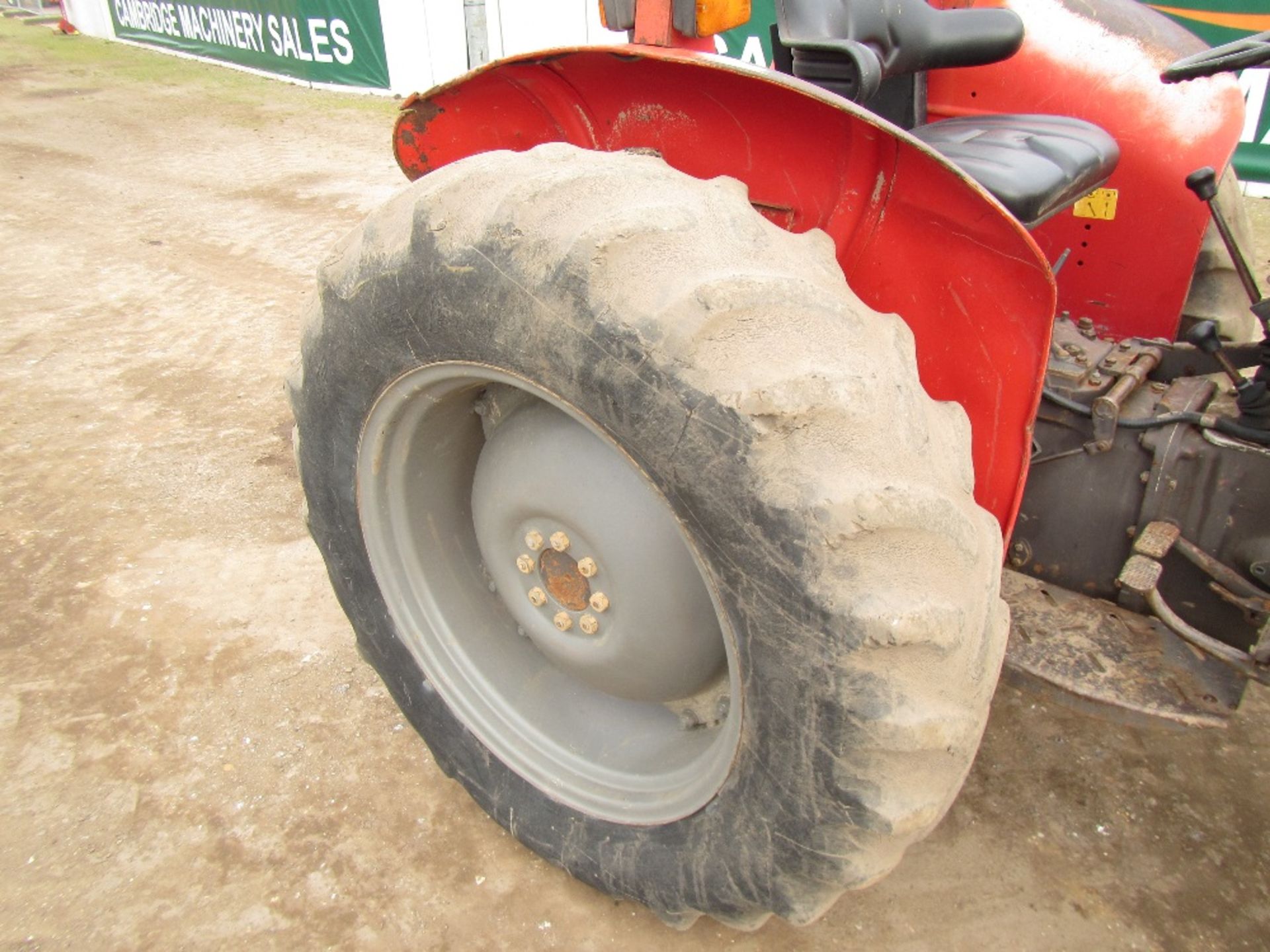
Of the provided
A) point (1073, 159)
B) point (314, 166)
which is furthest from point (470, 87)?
point (314, 166)

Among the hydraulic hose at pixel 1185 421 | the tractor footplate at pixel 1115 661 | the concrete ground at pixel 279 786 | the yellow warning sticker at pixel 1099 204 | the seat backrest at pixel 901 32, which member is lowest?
the concrete ground at pixel 279 786

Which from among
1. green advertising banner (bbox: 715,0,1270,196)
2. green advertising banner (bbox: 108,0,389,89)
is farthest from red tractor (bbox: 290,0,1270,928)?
green advertising banner (bbox: 108,0,389,89)

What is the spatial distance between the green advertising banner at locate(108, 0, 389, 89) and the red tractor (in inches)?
331

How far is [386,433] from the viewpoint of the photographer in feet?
5.30

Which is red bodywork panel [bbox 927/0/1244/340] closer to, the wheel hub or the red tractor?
the red tractor

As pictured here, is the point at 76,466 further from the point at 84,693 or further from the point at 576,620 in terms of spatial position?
the point at 576,620

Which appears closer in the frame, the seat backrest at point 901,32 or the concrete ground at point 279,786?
the concrete ground at point 279,786

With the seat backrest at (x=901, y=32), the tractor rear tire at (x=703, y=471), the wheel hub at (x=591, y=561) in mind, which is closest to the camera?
the tractor rear tire at (x=703, y=471)

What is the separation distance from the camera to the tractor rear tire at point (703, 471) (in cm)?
110

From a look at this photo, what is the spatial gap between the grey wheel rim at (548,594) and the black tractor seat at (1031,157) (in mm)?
802

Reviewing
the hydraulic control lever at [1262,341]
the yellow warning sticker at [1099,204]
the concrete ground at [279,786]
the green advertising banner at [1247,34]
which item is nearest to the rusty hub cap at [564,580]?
the concrete ground at [279,786]

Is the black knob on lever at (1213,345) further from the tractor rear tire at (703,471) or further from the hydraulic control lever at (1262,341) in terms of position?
the tractor rear tire at (703,471)

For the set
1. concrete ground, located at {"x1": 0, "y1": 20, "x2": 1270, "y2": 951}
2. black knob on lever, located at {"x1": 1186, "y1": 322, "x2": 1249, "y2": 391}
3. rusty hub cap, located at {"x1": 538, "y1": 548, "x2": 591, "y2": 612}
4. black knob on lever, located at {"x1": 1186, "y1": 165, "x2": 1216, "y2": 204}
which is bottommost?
concrete ground, located at {"x1": 0, "y1": 20, "x2": 1270, "y2": 951}

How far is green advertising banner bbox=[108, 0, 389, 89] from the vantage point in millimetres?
9547
